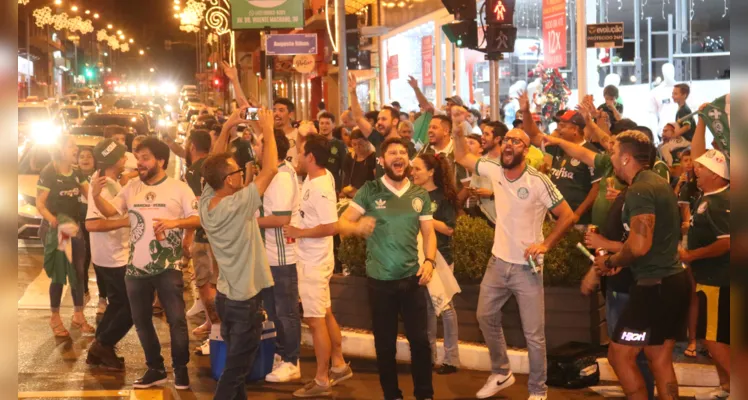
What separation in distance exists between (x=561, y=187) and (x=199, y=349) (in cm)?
391

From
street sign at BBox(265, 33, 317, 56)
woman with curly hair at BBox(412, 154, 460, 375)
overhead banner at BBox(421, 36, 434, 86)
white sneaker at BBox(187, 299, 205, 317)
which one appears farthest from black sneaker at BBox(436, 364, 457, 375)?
overhead banner at BBox(421, 36, 434, 86)

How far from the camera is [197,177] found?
9.57 metres

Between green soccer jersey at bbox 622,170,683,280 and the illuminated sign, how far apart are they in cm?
614

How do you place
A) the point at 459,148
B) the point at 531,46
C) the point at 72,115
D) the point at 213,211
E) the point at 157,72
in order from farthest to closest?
the point at 157,72
the point at 72,115
the point at 531,46
the point at 459,148
the point at 213,211

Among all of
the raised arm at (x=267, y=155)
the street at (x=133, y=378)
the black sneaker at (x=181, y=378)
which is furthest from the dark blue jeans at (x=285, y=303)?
the raised arm at (x=267, y=155)

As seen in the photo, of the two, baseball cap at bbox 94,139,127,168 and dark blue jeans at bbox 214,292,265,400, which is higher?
baseball cap at bbox 94,139,127,168

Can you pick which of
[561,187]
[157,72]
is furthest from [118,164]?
[157,72]

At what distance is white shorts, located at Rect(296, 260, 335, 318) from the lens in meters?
7.71

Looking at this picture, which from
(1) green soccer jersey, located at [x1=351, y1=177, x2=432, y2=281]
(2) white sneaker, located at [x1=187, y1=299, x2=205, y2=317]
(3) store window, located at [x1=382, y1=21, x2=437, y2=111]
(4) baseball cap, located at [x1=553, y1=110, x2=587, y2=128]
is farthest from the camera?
(3) store window, located at [x1=382, y1=21, x2=437, y2=111]

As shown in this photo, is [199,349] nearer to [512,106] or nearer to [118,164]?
[118,164]

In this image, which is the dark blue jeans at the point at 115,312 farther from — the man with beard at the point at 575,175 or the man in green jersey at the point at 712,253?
the man in green jersey at the point at 712,253

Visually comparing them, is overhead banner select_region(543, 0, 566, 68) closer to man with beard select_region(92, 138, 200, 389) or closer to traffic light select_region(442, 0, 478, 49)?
traffic light select_region(442, 0, 478, 49)

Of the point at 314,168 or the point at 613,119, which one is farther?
the point at 613,119

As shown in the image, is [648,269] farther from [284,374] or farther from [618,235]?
[284,374]
